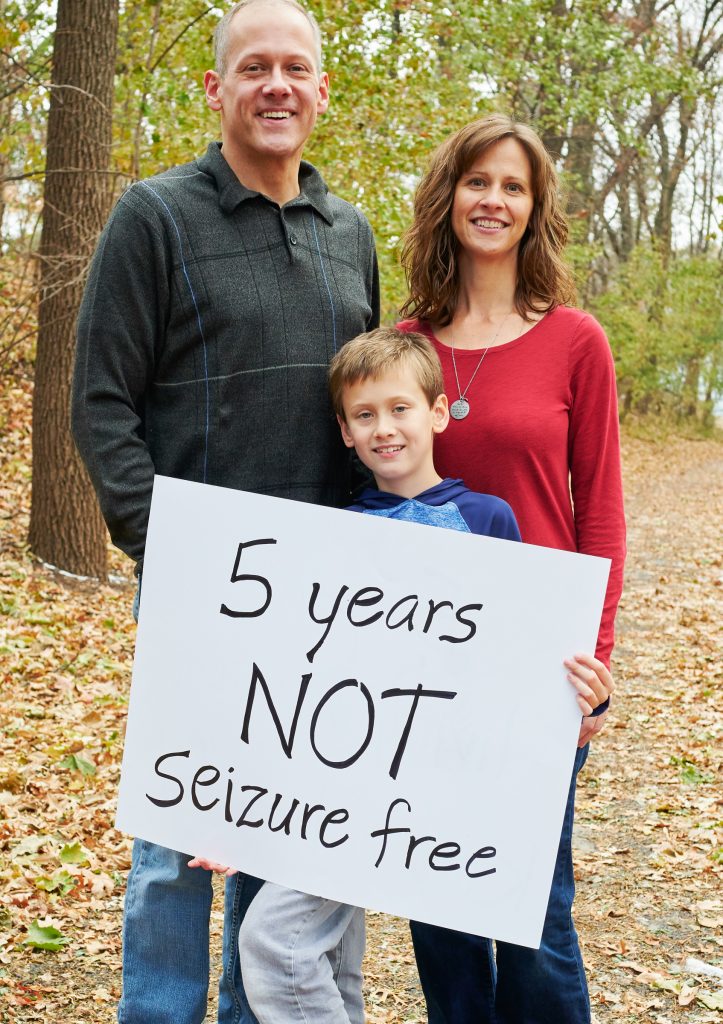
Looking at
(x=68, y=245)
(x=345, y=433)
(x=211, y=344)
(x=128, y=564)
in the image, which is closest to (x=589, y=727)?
(x=345, y=433)

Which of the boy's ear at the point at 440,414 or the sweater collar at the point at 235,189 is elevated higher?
the sweater collar at the point at 235,189

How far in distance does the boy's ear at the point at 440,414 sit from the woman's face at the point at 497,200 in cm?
42

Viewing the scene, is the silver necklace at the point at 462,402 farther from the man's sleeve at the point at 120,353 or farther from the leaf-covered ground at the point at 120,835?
the leaf-covered ground at the point at 120,835

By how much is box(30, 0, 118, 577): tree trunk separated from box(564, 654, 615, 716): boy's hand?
6206 mm

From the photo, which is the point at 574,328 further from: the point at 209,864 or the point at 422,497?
the point at 209,864

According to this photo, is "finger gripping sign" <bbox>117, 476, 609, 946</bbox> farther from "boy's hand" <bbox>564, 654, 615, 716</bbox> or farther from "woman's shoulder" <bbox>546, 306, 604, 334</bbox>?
"woman's shoulder" <bbox>546, 306, 604, 334</bbox>

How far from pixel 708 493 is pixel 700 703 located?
1195cm

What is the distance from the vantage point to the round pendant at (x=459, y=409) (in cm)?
263

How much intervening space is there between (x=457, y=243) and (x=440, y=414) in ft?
1.75

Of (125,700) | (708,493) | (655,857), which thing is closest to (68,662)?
(125,700)

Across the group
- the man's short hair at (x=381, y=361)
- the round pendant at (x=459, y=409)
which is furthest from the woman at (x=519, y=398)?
the man's short hair at (x=381, y=361)

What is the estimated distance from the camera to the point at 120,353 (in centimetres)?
238

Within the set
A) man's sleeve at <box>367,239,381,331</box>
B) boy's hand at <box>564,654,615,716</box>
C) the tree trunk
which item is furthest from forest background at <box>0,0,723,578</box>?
boy's hand at <box>564,654,615,716</box>

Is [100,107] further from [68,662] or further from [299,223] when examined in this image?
[299,223]
